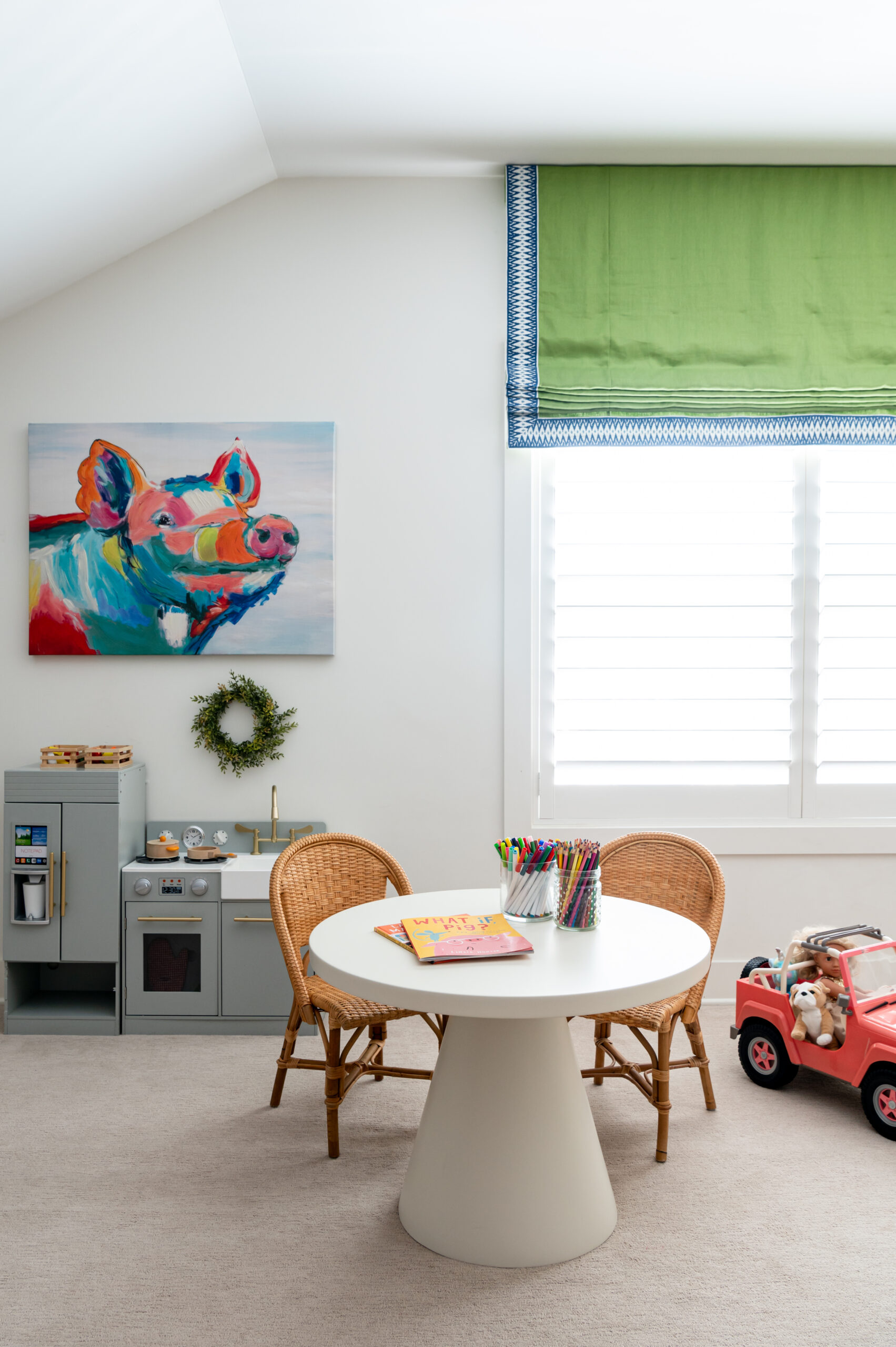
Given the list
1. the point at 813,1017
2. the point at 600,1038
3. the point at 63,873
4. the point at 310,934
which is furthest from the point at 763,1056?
the point at 63,873

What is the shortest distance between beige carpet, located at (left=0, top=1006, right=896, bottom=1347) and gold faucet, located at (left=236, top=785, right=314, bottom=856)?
0.86 m

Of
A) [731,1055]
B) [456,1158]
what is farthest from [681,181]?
[456,1158]

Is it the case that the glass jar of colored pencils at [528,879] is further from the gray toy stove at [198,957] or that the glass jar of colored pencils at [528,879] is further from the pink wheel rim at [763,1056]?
the gray toy stove at [198,957]

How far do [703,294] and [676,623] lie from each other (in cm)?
126

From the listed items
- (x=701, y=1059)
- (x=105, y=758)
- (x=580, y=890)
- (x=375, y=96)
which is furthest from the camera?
(x=105, y=758)

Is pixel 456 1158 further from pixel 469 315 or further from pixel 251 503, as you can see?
pixel 469 315

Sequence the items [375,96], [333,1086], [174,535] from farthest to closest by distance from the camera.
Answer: [174,535], [375,96], [333,1086]

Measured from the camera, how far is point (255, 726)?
368 cm

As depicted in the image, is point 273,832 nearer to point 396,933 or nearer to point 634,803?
point 634,803

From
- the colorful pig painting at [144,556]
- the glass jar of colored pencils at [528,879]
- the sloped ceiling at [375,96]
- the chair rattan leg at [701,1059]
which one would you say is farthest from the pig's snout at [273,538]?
the chair rattan leg at [701,1059]

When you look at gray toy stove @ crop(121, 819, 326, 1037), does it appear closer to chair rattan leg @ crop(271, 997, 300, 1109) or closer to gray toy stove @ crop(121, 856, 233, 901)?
gray toy stove @ crop(121, 856, 233, 901)

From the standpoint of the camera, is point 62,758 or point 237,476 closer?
point 62,758

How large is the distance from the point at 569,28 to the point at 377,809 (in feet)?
8.73

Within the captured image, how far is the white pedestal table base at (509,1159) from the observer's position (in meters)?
2.03
